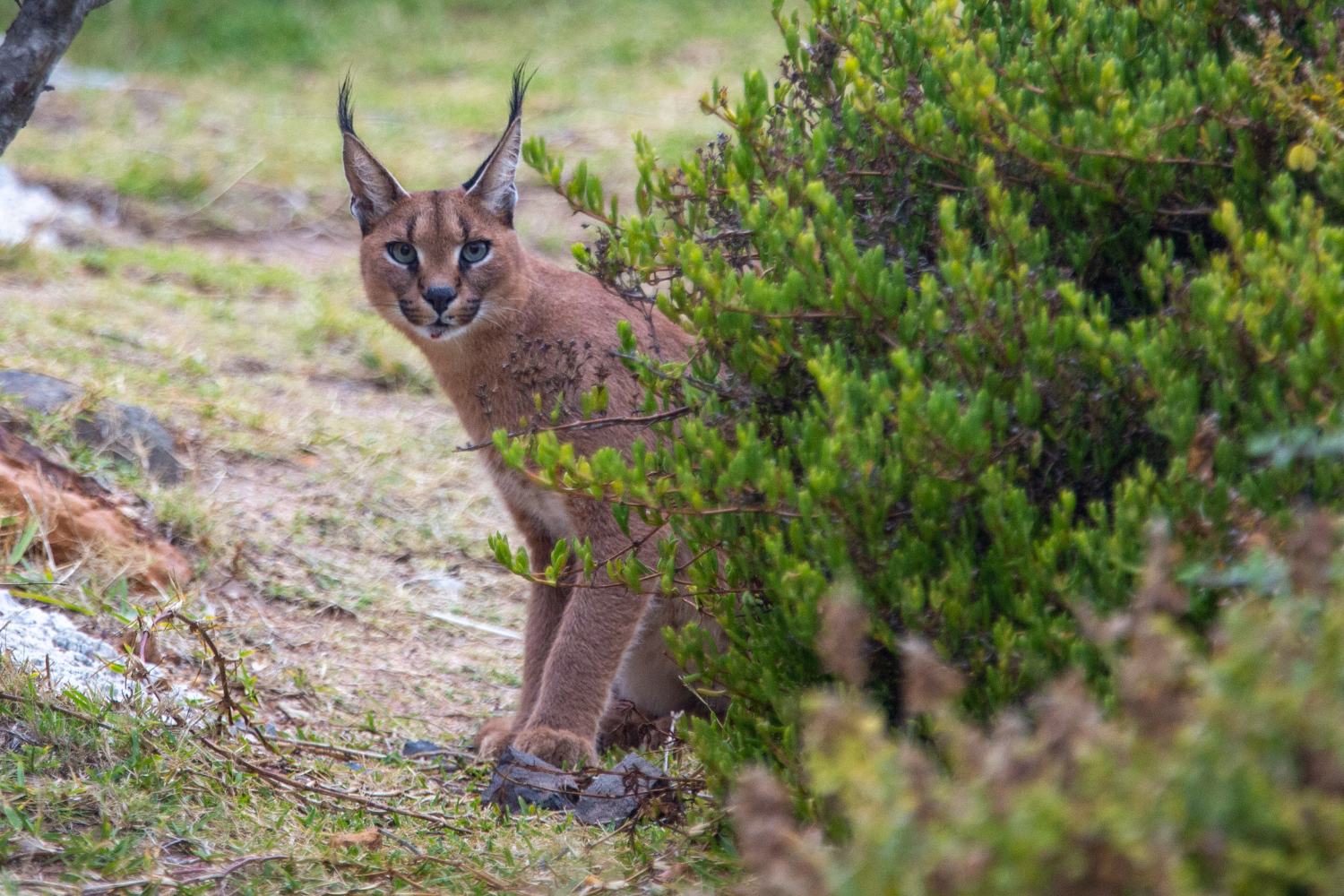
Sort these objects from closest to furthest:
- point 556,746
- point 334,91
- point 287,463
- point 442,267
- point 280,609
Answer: point 556,746, point 442,267, point 280,609, point 287,463, point 334,91

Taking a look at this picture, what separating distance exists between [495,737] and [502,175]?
1723 millimetres

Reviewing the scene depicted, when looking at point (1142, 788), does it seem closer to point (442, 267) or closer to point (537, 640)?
point (537, 640)

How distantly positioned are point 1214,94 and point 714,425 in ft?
3.36

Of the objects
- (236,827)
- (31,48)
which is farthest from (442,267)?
(236,827)

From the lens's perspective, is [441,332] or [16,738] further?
[441,332]

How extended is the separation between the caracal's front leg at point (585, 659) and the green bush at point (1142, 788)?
2429 millimetres

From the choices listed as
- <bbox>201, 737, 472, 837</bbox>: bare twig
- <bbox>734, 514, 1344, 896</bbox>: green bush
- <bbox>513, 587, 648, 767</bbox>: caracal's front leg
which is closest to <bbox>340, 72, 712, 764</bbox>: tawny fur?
<bbox>513, 587, 648, 767</bbox>: caracal's front leg

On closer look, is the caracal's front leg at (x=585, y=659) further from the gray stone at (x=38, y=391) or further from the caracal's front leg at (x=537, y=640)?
the gray stone at (x=38, y=391)

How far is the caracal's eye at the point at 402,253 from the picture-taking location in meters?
4.11

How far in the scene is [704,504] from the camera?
223cm

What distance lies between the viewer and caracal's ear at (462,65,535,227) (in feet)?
13.3

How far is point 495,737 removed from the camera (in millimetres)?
3768

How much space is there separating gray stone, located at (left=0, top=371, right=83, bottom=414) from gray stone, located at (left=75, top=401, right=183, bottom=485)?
11 centimetres

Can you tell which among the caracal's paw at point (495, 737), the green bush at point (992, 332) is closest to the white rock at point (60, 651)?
the caracal's paw at point (495, 737)
